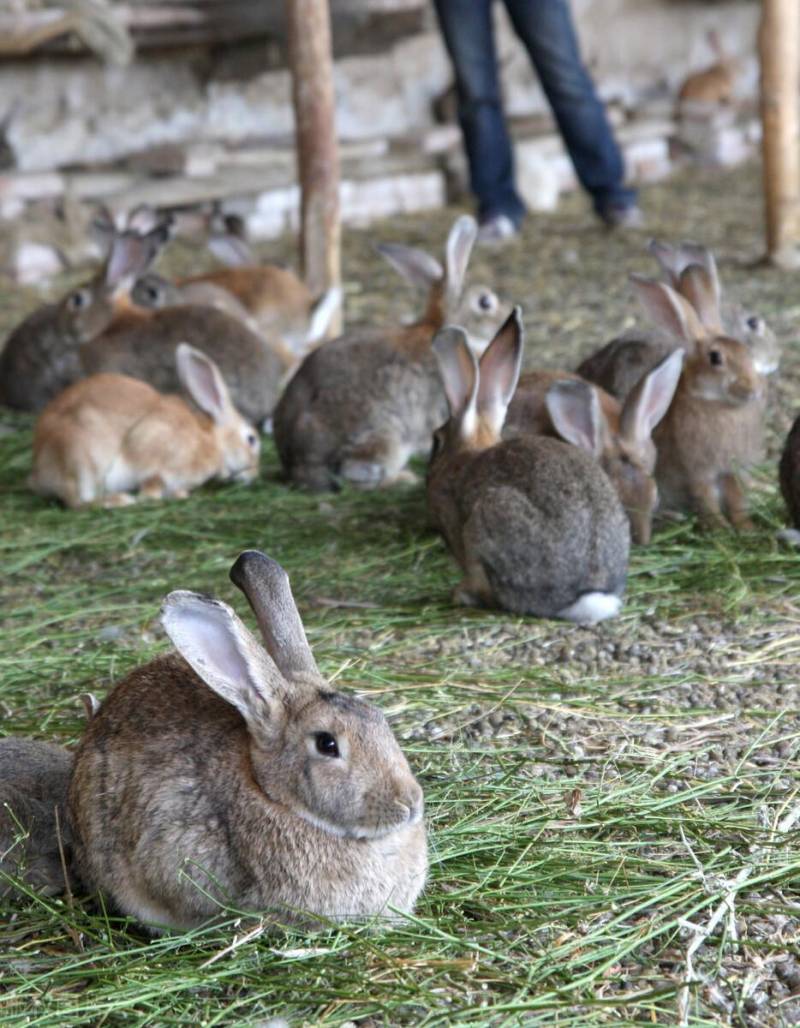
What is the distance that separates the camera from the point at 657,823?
9.68 ft

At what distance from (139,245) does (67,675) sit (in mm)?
A: 3474

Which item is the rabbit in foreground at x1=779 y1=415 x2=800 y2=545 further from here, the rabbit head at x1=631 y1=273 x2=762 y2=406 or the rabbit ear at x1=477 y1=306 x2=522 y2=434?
the rabbit ear at x1=477 y1=306 x2=522 y2=434

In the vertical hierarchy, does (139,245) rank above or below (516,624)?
above

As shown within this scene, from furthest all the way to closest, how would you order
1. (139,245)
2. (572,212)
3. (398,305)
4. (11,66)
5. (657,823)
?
1. (572,212)
2. (11,66)
3. (398,305)
4. (139,245)
5. (657,823)

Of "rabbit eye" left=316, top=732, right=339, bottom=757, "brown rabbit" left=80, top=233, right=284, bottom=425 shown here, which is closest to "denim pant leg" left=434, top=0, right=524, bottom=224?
"brown rabbit" left=80, top=233, right=284, bottom=425

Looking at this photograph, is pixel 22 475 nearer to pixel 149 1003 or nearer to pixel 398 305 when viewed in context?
pixel 398 305

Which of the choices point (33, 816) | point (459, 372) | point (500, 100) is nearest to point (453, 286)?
point (459, 372)

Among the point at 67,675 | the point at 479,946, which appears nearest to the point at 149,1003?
the point at 479,946

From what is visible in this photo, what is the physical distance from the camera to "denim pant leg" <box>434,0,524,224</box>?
9188 mm

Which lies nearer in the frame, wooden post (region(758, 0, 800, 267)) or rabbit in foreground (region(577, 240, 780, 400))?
rabbit in foreground (region(577, 240, 780, 400))

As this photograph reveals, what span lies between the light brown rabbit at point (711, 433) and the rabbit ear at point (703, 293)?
0.77 ft

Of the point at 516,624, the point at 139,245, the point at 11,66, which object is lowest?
the point at 516,624

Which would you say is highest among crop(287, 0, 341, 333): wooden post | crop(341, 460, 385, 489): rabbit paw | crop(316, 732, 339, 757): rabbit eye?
crop(287, 0, 341, 333): wooden post

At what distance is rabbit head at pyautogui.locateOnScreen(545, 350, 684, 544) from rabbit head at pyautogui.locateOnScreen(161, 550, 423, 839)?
80.5 inches
